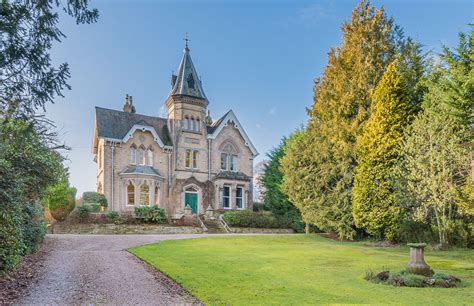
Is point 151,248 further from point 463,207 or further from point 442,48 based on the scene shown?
point 442,48

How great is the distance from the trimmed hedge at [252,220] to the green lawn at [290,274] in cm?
1368

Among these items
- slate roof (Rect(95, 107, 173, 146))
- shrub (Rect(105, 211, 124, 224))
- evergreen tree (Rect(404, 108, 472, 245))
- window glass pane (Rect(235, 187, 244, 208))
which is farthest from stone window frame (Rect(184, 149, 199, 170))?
evergreen tree (Rect(404, 108, 472, 245))

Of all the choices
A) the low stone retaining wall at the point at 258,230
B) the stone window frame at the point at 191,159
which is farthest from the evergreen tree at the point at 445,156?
the stone window frame at the point at 191,159

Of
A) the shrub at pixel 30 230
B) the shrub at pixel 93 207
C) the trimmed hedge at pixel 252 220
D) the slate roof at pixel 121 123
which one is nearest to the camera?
the shrub at pixel 30 230

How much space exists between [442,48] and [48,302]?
59.1ft

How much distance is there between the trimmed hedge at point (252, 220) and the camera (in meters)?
30.9

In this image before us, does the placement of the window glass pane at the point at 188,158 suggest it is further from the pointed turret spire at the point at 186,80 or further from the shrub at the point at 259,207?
the shrub at the point at 259,207

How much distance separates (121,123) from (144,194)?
23.0 ft

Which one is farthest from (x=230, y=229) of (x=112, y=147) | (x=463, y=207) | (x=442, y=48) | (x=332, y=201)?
Answer: (x=442, y=48)

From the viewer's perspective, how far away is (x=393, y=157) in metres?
20.9

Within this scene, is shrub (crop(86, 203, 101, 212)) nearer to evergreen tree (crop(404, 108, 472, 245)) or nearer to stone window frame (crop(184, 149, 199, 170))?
stone window frame (crop(184, 149, 199, 170))

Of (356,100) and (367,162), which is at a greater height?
(356,100)

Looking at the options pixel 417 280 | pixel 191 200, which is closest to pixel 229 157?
pixel 191 200

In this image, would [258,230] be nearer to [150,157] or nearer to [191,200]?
[191,200]
